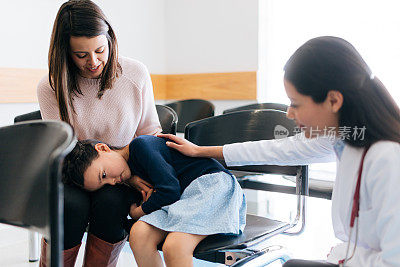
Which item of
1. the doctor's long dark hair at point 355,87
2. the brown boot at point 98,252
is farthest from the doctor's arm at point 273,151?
the brown boot at point 98,252

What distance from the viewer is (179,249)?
3.66 feet

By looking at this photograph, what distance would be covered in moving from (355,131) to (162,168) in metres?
0.63

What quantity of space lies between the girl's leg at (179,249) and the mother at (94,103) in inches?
10.1

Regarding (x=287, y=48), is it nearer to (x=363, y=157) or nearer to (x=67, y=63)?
(x=67, y=63)

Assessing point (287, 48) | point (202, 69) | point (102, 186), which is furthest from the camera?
point (202, 69)

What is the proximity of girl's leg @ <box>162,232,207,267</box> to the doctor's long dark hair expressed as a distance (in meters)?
0.56

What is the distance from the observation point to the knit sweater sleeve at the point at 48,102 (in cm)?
154

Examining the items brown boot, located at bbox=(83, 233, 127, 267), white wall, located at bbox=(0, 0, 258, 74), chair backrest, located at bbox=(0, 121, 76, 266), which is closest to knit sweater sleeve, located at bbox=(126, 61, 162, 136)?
brown boot, located at bbox=(83, 233, 127, 267)

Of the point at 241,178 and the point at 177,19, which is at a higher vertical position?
the point at 177,19

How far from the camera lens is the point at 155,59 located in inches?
143

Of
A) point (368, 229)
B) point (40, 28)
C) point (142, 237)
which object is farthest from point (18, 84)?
point (368, 229)

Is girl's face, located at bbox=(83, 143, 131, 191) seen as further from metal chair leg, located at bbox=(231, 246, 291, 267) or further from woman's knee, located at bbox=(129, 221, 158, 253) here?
metal chair leg, located at bbox=(231, 246, 291, 267)

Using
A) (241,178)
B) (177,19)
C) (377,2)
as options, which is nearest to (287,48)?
(377,2)

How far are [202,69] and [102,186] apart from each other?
2.32 m
